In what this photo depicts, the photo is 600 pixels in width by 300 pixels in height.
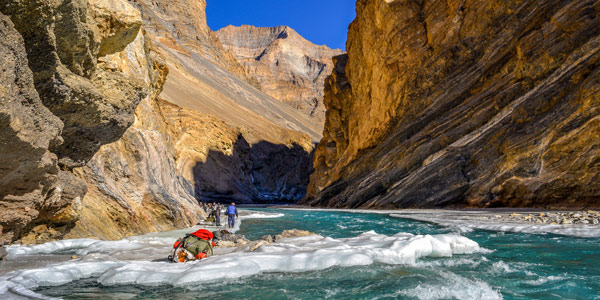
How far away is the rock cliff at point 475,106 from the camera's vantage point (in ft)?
59.9

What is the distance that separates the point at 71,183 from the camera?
8945 mm

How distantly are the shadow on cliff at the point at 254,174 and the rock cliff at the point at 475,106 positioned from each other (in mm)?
18561

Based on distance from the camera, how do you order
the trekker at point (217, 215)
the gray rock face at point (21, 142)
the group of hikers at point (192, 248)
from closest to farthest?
the gray rock face at point (21, 142) < the group of hikers at point (192, 248) < the trekker at point (217, 215)

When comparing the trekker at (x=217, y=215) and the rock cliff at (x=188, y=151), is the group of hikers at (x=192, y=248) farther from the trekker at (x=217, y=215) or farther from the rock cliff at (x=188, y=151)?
the trekker at (x=217, y=215)

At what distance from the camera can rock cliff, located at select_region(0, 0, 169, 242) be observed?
5508mm

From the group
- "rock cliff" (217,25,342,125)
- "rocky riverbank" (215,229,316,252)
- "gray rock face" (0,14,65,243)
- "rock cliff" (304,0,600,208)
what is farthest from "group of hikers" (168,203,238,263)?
"rock cliff" (217,25,342,125)

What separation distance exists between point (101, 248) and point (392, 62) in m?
27.7

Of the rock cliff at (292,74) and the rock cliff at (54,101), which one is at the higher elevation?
the rock cliff at (292,74)

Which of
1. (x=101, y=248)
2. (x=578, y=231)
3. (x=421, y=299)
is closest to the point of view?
(x=421, y=299)

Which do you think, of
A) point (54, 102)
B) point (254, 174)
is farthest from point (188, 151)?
point (54, 102)

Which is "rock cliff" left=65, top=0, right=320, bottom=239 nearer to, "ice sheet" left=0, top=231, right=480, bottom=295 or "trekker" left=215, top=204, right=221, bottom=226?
"trekker" left=215, top=204, right=221, bottom=226

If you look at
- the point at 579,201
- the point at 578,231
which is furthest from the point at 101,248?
the point at 579,201

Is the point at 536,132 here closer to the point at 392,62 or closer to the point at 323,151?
the point at 392,62

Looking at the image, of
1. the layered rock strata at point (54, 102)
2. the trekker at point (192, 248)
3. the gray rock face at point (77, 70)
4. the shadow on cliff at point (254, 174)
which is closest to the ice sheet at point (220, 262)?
the trekker at point (192, 248)
